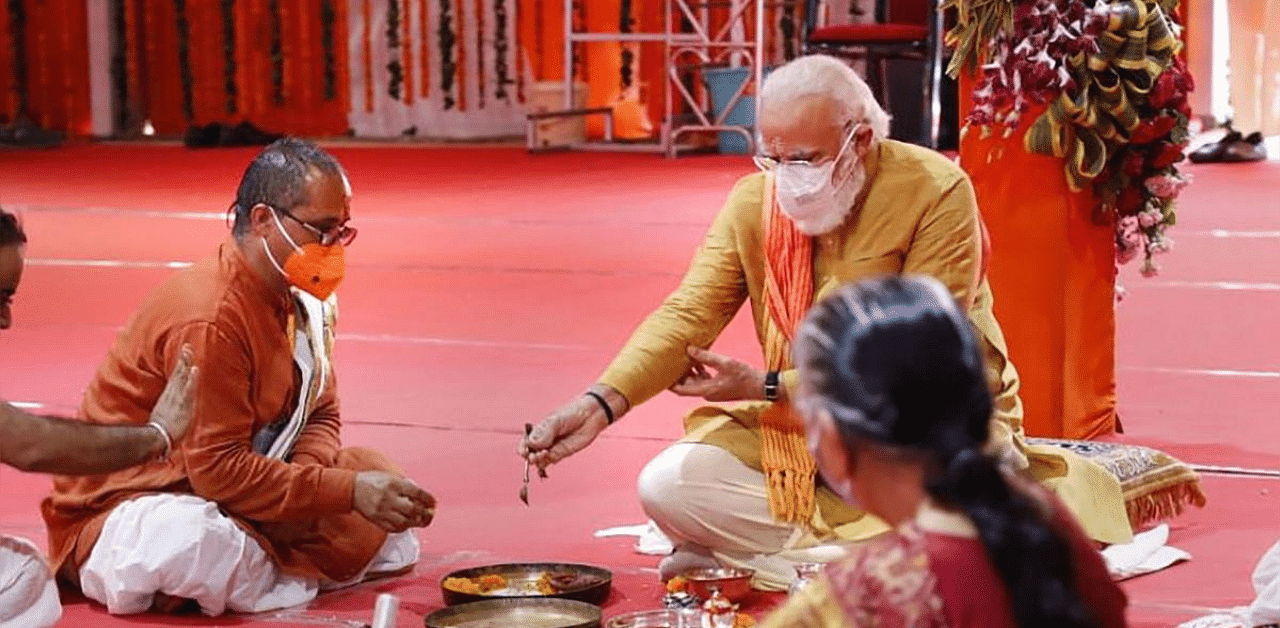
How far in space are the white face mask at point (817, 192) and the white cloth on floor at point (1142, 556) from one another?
99 centimetres

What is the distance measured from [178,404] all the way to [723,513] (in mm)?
1424

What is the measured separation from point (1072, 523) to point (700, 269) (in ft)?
9.47

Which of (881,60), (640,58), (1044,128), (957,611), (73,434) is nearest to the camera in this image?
(957,611)

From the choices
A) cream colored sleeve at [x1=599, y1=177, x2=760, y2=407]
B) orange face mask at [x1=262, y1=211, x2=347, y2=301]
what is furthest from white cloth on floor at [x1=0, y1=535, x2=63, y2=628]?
cream colored sleeve at [x1=599, y1=177, x2=760, y2=407]

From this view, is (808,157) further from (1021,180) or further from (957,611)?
(957,611)

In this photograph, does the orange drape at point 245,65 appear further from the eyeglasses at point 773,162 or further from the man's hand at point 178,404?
the man's hand at point 178,404

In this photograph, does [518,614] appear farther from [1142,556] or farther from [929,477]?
[929,477]

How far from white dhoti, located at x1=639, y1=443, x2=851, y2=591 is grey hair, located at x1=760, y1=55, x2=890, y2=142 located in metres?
0.81

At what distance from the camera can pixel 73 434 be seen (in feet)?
12.1

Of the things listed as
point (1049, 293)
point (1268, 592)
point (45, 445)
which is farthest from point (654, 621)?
point (1049, 293)

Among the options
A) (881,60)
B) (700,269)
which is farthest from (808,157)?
(881,60)

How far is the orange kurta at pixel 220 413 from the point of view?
463 centimetres

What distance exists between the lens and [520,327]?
8.48m

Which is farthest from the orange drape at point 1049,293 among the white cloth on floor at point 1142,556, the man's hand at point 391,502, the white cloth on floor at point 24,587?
the white cloth on floor at point 24,587
